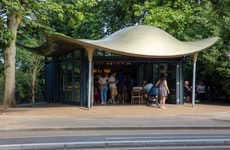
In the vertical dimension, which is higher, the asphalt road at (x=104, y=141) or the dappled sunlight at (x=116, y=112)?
the dappled sunlight at (x=116, y=112)

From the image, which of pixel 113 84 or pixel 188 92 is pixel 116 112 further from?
pixel 188 92

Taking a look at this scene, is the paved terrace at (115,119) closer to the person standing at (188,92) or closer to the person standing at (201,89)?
the person standing at (188,92)

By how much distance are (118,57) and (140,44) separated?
2.27 m

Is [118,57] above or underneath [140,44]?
underneath

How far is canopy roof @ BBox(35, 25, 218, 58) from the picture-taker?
28.6m

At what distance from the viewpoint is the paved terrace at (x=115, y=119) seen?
2014 centimetres

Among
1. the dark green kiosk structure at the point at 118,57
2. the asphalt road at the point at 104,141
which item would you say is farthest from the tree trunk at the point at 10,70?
the asphalt road at the point at 104,141

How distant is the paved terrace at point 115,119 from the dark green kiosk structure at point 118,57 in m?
2.43

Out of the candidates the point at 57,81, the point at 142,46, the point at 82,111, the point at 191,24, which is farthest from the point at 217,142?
the point at 191,24

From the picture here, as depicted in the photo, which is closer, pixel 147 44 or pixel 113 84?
pixel 147 44

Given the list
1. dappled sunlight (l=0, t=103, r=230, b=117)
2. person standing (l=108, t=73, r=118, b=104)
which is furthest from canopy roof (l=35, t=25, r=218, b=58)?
dappled sunlight (l=0, t=103, r=230, b=117)

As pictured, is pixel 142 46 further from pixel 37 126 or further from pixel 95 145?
pixel 95 145

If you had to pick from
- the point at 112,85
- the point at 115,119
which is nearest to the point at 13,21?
the point at 112,85

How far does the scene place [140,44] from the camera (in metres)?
29.7
